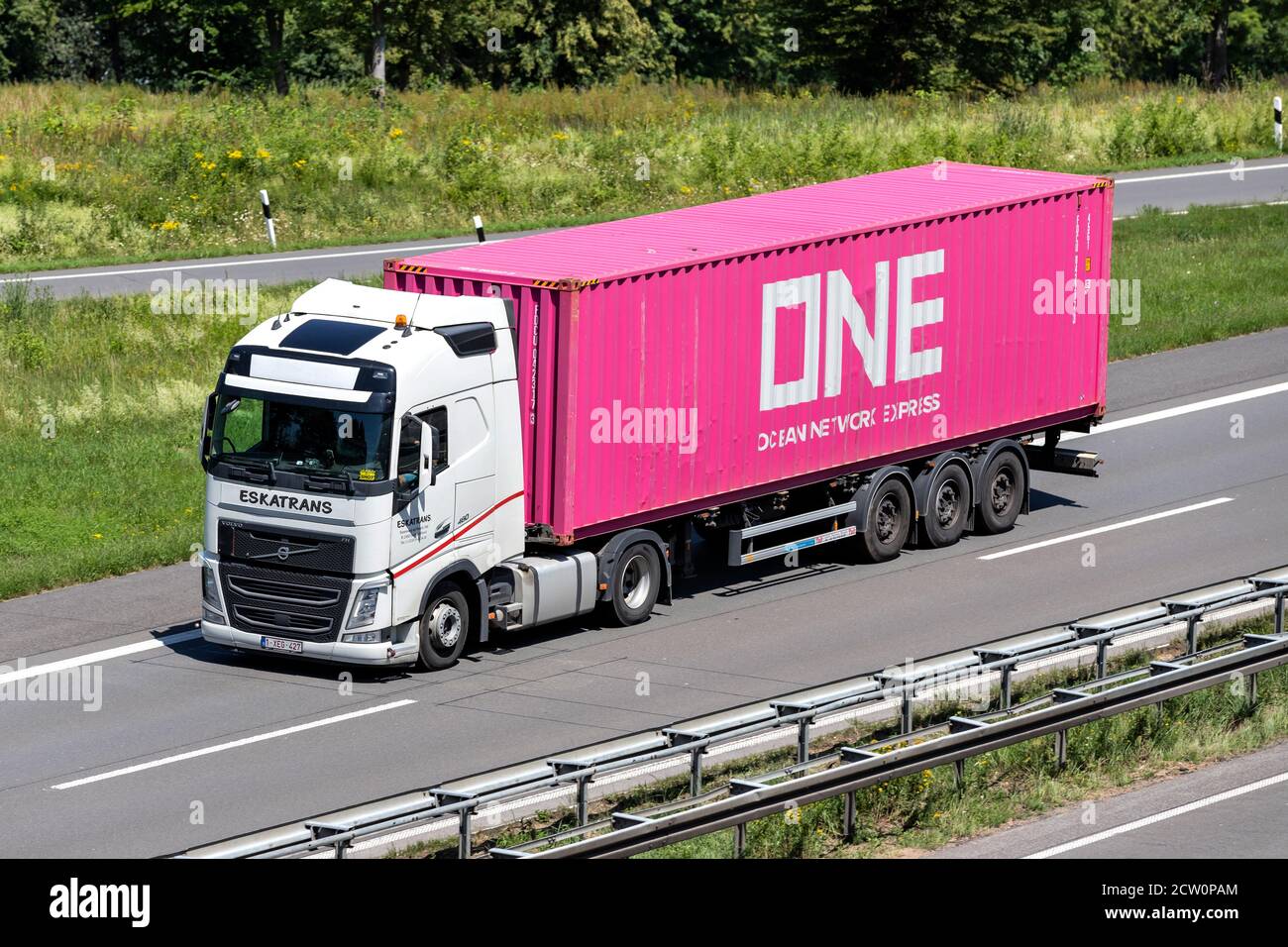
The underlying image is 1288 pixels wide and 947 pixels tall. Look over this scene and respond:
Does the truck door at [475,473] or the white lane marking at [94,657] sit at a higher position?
the truck door at [475,473]

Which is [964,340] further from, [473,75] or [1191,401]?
[473,75]

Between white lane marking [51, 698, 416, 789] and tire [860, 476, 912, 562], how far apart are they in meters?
6.18

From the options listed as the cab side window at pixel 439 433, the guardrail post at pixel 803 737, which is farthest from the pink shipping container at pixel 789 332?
the guardrail post at pixel 803 737

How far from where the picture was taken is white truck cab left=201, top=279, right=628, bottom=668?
17016 millimetres

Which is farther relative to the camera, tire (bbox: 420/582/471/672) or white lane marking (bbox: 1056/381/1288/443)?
white lane marking (bbox: 1056/381/1288/443)

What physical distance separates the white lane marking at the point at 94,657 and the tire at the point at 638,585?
161 inches

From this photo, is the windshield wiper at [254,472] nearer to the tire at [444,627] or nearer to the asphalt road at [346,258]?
the tire at [444,627]

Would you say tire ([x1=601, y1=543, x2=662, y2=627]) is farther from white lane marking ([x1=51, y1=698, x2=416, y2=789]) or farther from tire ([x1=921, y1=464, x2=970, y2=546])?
tire ([x1=921, y1=464, x2=970, y2=546])

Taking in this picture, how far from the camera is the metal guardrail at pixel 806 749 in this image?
37.1ft

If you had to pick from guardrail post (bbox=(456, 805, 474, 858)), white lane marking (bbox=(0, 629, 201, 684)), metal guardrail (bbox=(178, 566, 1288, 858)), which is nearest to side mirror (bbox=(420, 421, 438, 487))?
metal guardrail (bbox=(178, 566, 1288, 858))
